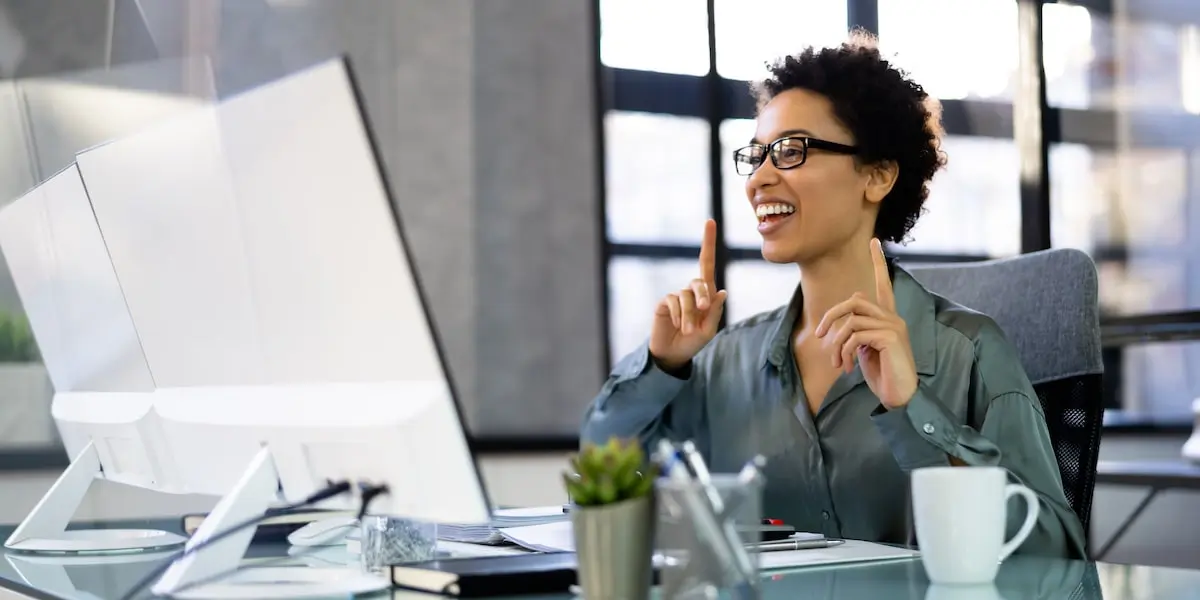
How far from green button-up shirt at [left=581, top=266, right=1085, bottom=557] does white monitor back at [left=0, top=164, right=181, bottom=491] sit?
0.74 meters

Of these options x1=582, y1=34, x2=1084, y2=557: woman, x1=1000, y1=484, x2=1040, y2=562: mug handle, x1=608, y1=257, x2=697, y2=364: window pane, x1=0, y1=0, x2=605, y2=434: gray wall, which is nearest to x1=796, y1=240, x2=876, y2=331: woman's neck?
x1=582, y1=34, x2=1084, y2=557: woman

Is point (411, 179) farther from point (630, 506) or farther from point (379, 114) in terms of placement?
point (630, 506)

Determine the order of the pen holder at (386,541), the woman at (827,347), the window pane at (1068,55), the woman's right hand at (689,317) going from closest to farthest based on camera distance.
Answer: the pen holder at (386,541), the woman at (827,347), the woman's right hand at (689,317), the window pane at (1068,55)

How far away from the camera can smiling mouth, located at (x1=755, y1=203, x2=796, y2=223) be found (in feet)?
5.55

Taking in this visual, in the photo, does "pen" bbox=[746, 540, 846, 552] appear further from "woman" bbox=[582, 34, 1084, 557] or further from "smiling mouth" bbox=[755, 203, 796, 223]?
"smiling mouth" bbox=[755, 203, 796, 223]

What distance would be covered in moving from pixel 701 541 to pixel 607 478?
7cm

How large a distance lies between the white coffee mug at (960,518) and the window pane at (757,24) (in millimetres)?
3262

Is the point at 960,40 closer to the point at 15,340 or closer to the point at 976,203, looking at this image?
the point at 976,203

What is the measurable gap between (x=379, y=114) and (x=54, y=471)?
1.49 meters

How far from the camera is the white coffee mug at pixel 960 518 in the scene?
3.16 feet

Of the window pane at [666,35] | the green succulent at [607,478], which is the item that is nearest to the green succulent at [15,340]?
the green succulent at [607,478]

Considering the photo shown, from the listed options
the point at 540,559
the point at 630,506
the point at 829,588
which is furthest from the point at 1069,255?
the point at 630,506

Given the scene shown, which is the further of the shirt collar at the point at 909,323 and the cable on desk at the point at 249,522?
the shirt collar at the point at 909,323

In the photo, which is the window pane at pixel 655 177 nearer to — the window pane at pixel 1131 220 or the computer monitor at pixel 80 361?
the window pane at pixel 1131 220
